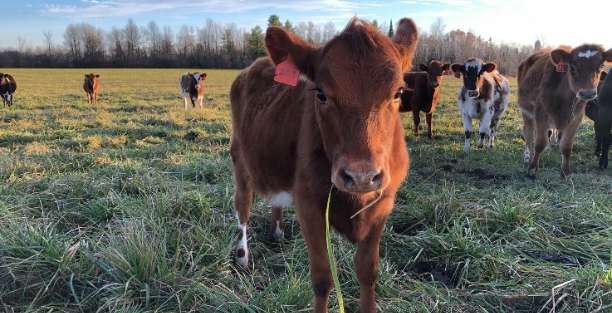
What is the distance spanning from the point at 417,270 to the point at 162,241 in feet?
7.03

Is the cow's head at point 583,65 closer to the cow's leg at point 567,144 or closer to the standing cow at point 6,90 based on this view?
the cow's leg at point 567,144

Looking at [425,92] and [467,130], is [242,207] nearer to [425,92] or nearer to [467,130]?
[467,130]

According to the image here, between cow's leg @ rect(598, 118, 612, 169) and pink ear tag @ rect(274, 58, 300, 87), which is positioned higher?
pink ear tag @ rect(274, 58, 300, 87)

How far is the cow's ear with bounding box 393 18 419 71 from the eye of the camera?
Result: 8.68 feet

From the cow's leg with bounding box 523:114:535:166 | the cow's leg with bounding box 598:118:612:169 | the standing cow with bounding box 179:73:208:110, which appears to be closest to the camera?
the cow's leg with bounding box 598:118:612:169

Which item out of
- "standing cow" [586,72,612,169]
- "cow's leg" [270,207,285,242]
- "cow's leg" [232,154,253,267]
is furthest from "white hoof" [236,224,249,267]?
"standing cow" [586,72,612,169]

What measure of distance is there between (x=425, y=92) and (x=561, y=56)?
4571 millimetres

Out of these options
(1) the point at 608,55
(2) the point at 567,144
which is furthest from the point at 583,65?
(2) the point at 567,144

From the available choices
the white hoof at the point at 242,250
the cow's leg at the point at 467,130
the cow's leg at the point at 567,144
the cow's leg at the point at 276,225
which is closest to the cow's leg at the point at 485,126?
the cow's leg at the point at 467,130

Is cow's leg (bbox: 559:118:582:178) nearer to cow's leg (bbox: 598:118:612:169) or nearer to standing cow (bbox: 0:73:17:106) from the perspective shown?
cow's leg (bbox: 598:118:612:169)

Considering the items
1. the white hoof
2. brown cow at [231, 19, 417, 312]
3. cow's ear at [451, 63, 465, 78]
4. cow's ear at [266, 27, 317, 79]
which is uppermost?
cow's ear at [451, 63, 465, 78]

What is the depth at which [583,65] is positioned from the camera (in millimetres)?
6402

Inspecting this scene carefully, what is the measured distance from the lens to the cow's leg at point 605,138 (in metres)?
6.98

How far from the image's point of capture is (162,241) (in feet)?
11.6
